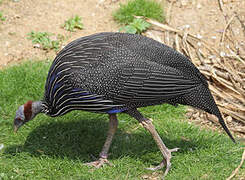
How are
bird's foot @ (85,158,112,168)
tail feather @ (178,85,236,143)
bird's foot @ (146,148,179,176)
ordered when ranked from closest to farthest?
tail feather @ (178,85,236,143) → bird's foot @ (146,148,179,176) → bird's foot @ (85,158,112,168)

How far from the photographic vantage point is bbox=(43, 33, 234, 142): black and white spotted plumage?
3.33 metres

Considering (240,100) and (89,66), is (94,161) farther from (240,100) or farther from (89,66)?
(240,100)

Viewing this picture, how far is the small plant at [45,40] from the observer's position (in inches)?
216

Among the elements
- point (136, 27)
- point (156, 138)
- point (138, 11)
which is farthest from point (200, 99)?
point (138, 11)

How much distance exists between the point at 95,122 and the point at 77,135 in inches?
11.7

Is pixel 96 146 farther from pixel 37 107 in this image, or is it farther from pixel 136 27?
pixel 136 27

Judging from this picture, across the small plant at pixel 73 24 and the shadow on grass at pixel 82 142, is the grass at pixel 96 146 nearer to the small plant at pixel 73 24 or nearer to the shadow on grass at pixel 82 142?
the shadow on grass at pixel 82 142

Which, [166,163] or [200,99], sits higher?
[200,99]

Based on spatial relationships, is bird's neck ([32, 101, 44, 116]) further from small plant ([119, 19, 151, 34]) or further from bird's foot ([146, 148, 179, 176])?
small plant ([119, 19, 151, 34])

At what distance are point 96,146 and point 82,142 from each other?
15 cm

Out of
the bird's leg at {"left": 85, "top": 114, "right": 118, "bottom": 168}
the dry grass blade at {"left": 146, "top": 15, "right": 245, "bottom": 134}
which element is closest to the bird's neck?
the bird's leg at {"left": 85, "top": 114, "right": 118, "bottom": 168}

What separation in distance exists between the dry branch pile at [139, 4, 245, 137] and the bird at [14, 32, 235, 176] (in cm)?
98

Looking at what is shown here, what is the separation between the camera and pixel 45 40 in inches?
216

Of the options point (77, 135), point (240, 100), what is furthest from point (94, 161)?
point (240, 100)
